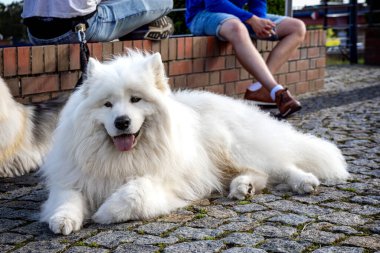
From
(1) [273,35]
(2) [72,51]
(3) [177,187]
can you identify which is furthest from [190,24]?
(3) [177,187]

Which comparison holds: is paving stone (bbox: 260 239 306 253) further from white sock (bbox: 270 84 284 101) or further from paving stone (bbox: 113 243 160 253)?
white sock (bbox: 270 84 284 101)

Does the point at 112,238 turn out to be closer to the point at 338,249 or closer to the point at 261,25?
the point at 338,249

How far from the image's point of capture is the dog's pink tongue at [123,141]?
3.24m

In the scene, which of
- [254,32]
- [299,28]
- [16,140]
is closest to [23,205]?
[16,140]

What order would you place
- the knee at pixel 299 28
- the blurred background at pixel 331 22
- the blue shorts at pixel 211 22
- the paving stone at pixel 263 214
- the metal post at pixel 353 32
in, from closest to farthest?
the paving stone at pixel 263 214 → the blue shorts at pixel 211 22 → the knee at pixel 299 28 → the blurred background at pixel 331 22 → the metal post at pixel 353 32

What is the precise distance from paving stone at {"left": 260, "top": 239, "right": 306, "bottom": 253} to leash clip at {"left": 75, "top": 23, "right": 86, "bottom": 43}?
2.77 m

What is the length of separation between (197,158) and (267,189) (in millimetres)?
498

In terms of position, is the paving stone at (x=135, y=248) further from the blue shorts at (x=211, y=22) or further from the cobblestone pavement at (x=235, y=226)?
the blue shorts at (x=211, y=22)

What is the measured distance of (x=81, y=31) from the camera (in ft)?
16.5

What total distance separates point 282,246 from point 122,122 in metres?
1.01

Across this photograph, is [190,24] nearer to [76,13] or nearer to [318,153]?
[76,13]

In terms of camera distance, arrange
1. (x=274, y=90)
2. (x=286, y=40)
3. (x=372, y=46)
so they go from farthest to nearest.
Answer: (x=372, y=46) < (x=286, y=40) < (x=274, y=90)

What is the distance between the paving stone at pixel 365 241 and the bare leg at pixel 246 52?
348 centimetres

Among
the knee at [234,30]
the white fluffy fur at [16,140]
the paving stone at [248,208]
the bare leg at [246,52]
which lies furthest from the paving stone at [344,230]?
the knee at [234,30]
